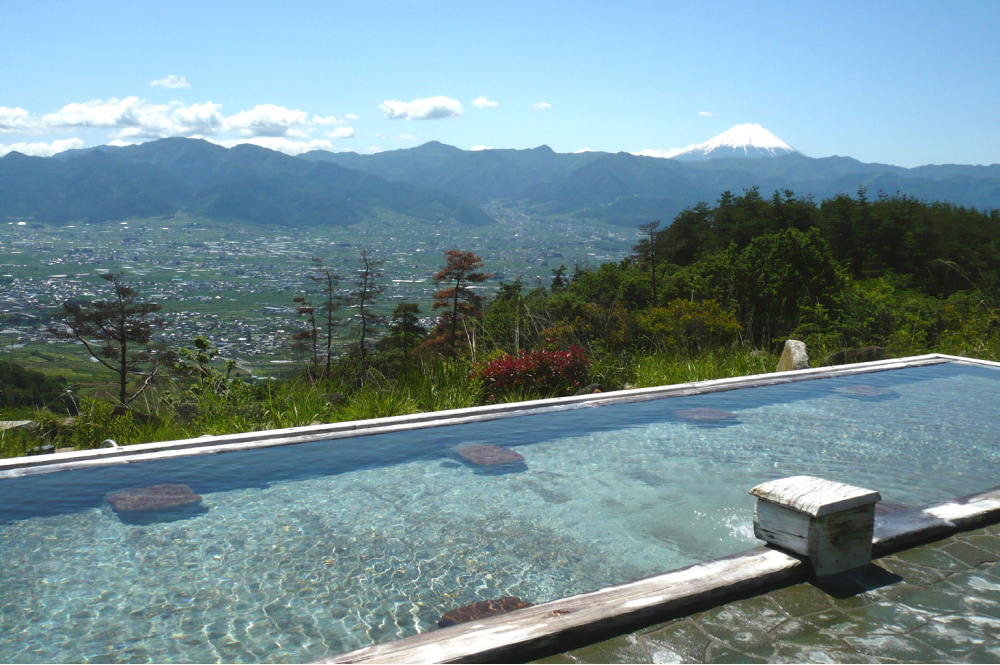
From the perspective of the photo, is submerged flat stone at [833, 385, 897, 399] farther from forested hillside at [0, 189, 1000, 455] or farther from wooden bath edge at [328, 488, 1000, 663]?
wooden bath edge at [328, 488, 1000, 663]

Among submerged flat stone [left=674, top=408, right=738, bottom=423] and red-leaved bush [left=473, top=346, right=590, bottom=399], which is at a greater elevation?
red-leaved bush [left=473, top=346, right=590, bottom=399]

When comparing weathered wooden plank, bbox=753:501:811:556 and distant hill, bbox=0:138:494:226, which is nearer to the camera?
weathered wooden plank, bbox=753:501:811:556

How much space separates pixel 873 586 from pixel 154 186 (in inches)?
7654

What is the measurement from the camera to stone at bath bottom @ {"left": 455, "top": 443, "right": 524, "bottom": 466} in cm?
373

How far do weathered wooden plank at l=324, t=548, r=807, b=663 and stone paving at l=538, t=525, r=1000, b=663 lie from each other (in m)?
0.04

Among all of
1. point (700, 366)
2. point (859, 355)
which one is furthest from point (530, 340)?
point (859, 355)

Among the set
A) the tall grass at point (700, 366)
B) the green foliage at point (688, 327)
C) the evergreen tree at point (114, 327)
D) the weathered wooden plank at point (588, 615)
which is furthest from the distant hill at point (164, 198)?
the weathered wooden plank at point (588, 615)

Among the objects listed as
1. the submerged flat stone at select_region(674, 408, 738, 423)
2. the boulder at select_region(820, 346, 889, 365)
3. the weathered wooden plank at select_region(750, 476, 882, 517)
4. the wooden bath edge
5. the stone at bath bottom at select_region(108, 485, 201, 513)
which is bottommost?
→ the boulder at select_region(820, 346, 889, 365)

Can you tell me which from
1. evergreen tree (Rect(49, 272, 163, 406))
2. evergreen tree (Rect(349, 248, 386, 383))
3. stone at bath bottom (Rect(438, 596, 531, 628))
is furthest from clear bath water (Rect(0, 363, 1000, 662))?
evergreen tree (Rect(49, 272, 163, 406))

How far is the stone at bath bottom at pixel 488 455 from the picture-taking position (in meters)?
3.73

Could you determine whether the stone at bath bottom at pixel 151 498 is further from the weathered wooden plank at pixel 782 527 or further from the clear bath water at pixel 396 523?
the weathered wooden plank at pixel 782 527

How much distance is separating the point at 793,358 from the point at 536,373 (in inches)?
114

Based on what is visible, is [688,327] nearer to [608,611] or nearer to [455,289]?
[455,289]

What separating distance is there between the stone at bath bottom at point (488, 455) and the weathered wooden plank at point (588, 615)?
68.7 inches
